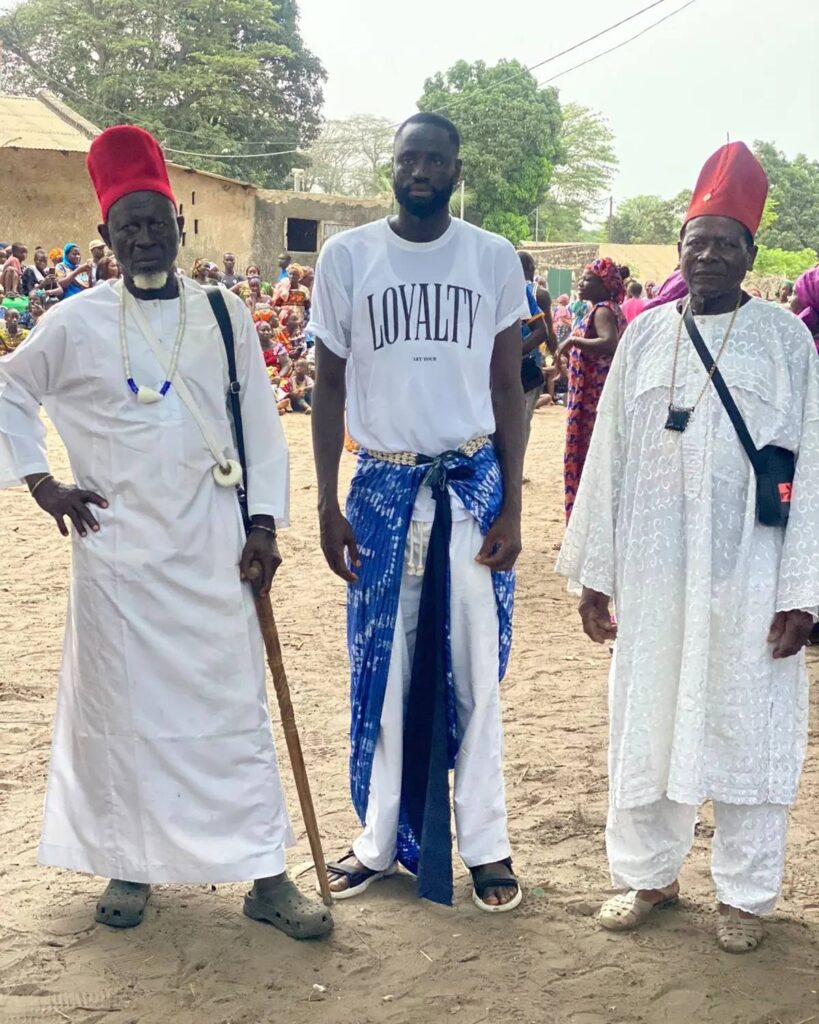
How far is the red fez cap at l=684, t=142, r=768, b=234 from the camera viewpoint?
318cm

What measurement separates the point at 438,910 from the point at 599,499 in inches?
49.6

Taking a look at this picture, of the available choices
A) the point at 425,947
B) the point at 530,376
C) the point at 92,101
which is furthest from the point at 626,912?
the point at 92,101

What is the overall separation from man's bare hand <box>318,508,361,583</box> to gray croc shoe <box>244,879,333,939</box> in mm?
883

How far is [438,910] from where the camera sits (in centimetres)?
349

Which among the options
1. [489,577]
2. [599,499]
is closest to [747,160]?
[599,499]

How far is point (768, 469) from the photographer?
315 cm

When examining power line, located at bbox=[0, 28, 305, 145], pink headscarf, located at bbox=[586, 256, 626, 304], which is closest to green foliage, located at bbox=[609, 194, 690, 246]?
power line, located at bbox=[0, 28, 305, 145]

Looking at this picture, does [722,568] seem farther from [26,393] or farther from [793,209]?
[793,209]

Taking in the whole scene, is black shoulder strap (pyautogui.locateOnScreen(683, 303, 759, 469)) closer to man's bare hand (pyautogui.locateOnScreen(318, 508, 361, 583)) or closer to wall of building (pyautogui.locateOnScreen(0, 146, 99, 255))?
man's bare hand (pyautogui.locateOnScreen(318, 508, 361, 583))

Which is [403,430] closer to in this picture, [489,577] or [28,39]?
[489,577]

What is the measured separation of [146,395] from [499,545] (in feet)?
3.46

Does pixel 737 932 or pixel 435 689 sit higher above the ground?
pixel 435 689

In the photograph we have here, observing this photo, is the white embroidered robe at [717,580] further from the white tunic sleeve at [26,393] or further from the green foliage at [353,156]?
the green foliage at [353,156]

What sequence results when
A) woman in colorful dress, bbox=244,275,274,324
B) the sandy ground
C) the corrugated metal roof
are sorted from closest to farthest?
1. the sandy ground
2. woman in colorful dress, bbox=244,275,274,324
3. the corrugated metal roof
